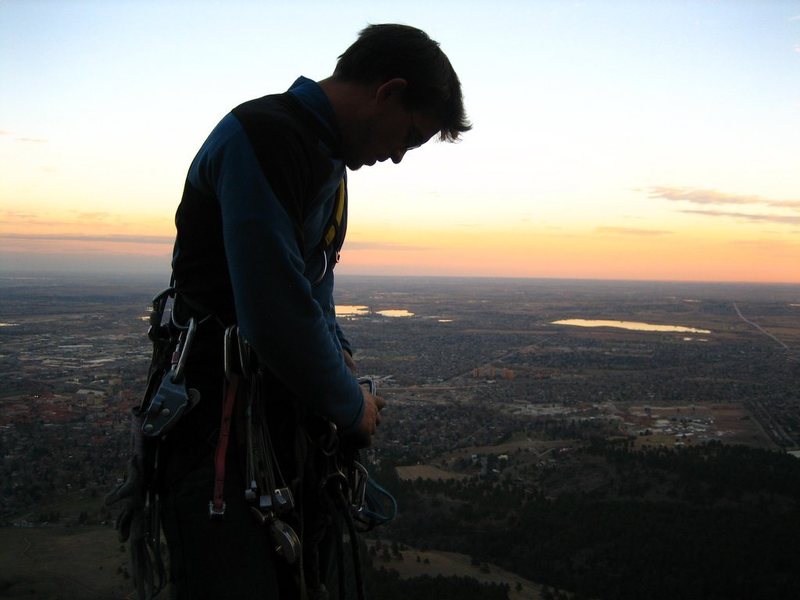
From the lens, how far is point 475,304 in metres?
99.7

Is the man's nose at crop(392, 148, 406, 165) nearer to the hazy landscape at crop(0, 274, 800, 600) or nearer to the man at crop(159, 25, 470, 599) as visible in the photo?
the man at crop(159, 25, 470, 599)

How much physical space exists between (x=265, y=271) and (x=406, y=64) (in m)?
0.71

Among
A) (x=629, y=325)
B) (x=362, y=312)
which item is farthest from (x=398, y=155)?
(x=629, y=325)

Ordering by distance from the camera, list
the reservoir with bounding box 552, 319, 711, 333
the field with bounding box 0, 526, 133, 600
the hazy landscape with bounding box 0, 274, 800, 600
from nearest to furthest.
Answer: the field with bounding box 0, 526, 133, 600 < the hazy landscape with bounding box 0, 274, 800, 600 < the reservoir with bounding box 552, 319, 711, 333

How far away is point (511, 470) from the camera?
22328mm

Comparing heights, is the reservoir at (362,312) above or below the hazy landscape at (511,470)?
above

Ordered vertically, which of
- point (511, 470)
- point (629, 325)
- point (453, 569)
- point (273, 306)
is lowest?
point (453, 569)

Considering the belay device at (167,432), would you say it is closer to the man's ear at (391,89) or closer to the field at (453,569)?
the man's ear at (391,89)

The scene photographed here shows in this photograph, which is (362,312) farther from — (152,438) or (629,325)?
(152,438)

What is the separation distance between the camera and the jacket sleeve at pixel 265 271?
4.89ft

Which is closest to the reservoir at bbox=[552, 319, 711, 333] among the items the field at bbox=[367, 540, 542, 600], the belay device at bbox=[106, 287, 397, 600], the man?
the field at bbox=[367, 540, 542, 600]

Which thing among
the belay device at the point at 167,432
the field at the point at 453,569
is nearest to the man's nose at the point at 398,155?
the belay device at the point at 167,432

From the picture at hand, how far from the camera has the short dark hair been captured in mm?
1764

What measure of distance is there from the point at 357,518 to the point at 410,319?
72002 millimetres
